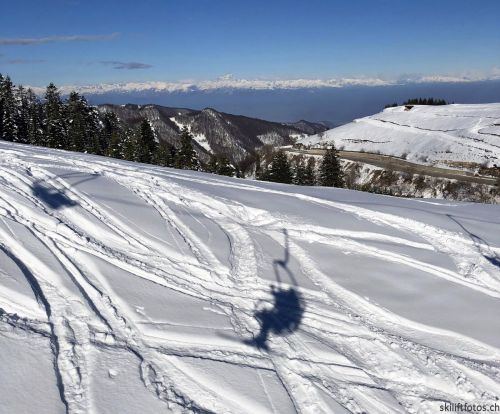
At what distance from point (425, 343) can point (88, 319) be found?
5253 millimetres

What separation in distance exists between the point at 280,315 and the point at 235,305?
32.1 inches

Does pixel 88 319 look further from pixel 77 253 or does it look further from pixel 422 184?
pixel 422 184

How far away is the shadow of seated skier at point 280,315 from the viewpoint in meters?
6.10

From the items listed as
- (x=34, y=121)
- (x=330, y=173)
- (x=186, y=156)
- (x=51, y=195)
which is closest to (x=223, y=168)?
(x=186, y=156)

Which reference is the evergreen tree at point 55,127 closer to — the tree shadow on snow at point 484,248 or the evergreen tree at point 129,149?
the evergreen tree at point 129,149

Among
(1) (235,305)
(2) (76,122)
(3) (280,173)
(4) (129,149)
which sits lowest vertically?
(1) (235,305)

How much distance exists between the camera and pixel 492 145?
215ft

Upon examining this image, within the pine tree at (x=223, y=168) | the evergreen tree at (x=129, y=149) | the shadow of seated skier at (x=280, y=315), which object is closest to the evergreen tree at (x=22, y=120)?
the evergreen tree at (x=129, y=149)

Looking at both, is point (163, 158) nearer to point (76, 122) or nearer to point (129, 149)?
point (129, 149)

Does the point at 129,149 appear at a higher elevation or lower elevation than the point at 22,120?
lower

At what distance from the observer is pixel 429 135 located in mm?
77188

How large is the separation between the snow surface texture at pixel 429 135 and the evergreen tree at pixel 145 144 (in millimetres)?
43863

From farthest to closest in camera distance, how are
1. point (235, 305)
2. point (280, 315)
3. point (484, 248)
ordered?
point (484, 248), point (235, 305), point (280, 315)

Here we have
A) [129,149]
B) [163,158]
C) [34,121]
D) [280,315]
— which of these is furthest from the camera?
[34,121]
